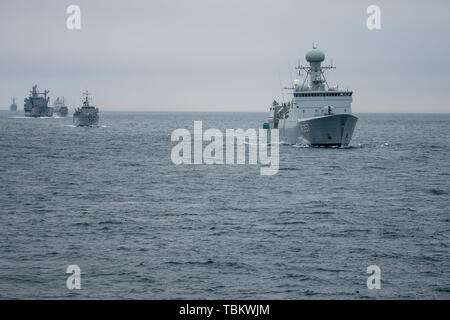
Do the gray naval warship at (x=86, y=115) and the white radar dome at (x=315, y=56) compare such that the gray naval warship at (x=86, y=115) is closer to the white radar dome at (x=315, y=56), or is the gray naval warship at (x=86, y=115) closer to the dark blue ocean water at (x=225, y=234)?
the white radar dome at (x=315, y=56)

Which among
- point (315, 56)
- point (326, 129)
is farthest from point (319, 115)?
point (315, 56)

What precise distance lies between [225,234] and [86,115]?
142 meters

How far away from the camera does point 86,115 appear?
165m

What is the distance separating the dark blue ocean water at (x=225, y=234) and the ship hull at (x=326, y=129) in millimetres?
18980

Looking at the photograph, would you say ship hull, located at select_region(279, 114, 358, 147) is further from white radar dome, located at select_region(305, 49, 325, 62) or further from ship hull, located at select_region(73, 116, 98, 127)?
ship hull, located at select_region(73, 116, 98, 127)

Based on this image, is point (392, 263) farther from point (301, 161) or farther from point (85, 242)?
point (301, 161)

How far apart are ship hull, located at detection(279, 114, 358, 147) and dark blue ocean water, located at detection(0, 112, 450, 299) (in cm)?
1898

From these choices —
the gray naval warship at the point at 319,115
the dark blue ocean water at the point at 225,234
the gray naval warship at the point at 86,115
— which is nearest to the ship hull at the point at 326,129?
the gray naval warship at the point at 319,115

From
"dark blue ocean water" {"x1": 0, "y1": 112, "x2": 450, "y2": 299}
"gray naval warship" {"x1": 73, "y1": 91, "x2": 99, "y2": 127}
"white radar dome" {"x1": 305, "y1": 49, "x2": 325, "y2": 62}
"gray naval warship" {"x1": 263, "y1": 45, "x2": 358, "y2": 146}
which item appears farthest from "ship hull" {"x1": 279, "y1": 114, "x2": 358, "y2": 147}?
"gray naval warship" {"x1": 73, "y1": 91, "x2": 99, "y2": 127}

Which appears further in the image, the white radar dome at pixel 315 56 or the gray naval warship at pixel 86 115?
the gray naval warship at pixel 86 115

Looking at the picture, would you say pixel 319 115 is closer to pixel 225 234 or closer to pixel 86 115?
pixel 225 234

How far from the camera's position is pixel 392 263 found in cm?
2338

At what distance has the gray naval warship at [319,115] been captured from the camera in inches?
2963
